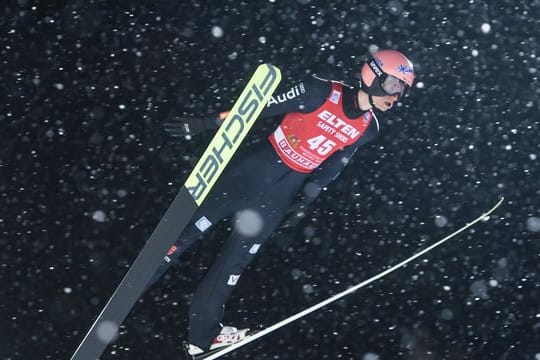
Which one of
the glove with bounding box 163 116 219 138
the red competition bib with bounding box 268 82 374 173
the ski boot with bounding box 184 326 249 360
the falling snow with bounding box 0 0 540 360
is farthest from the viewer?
the falling snow with bounding box 0 0 540 360

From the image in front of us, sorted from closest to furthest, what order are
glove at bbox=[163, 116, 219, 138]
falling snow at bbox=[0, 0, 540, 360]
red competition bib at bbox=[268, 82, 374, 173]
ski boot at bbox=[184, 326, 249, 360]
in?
glove at bbox=[163, 116, 219, 138]
red competition bib at bbox=[268, 82, 374, 173]
ski boot at bbox=[184, 326, 249, 360]
falling snow at bbox=[0, 0, 540, 360]

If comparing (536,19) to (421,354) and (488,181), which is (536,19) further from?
(421,354)

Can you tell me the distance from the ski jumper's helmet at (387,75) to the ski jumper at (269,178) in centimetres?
10

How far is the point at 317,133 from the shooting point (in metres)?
3.49

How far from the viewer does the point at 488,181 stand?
4.65m

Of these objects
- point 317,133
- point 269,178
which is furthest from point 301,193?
point 317,133

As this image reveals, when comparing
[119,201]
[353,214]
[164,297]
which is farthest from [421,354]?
[119,201]

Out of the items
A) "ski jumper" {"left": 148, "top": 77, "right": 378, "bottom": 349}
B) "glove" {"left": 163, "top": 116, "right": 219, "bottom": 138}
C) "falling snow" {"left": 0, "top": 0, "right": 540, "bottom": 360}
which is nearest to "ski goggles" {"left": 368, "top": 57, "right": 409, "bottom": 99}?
"ski jumper" {"left": 148, "top": 77, "right": 378, "bottom": 349}

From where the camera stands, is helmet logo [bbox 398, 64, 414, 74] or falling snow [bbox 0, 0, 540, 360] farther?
falling snow [bbox 0, 0, 540, 360]

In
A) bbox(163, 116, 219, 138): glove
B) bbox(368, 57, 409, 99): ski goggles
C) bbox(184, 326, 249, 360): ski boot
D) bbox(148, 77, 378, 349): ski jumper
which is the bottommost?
bbox(184, 326, 249, 360): ski boot

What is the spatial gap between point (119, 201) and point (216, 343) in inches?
41.6

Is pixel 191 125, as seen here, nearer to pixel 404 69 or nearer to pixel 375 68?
pixel 375 68

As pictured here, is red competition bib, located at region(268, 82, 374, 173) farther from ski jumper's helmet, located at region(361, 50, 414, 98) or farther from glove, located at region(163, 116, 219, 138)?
glove, located at region(163, 116, 219, 138)

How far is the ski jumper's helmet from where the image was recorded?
3.39 metres
